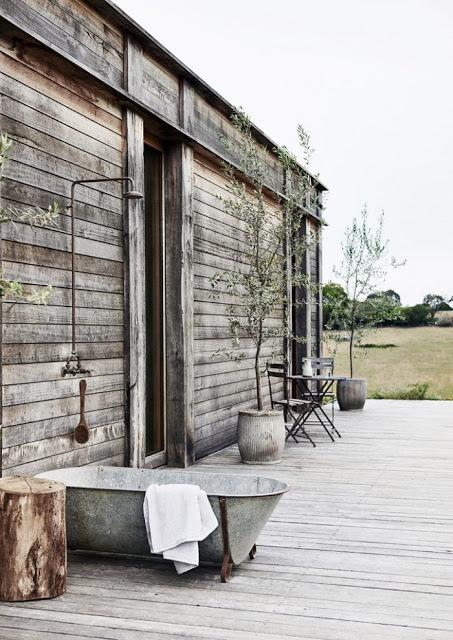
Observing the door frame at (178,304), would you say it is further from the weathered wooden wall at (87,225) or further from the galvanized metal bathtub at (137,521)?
the galvanized metal bathtub at (137,521)

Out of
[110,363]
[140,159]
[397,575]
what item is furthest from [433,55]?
[397,575]

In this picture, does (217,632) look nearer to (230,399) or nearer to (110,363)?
(110,363)

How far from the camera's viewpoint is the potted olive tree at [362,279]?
42.6ft

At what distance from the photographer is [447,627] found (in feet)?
11.2

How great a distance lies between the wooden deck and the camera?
3.41 metres

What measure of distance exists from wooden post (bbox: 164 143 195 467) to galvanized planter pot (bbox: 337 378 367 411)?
17.5 feet

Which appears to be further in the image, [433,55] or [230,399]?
[433,55]

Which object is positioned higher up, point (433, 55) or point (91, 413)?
point (433, 55)

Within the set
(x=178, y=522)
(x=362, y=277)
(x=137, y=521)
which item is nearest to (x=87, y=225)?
(x=137, y=521)

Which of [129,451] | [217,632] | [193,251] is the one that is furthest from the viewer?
[193,251]

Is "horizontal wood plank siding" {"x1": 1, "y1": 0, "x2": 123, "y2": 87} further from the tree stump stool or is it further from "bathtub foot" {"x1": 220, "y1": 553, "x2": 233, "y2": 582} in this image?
"bathtub foot" {"x1": 220, "y1": 553, "x2": 233, "y2": 582}

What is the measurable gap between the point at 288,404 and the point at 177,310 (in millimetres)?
1798

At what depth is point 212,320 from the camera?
8.02 meters

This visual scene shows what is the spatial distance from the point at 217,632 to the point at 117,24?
4270mm
